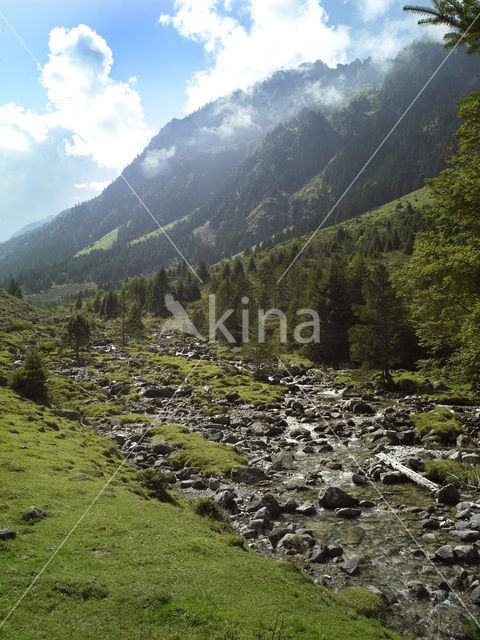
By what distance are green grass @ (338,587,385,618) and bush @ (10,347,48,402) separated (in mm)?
31456

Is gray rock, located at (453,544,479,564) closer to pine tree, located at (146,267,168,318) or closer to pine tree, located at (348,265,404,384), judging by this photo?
pine tree, located at (348,265,404,384)

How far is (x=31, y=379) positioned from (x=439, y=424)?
35.1 m

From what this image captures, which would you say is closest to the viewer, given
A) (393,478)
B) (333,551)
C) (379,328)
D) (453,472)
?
(333,551)

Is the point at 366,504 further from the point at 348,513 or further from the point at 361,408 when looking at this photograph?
the point at 361,408

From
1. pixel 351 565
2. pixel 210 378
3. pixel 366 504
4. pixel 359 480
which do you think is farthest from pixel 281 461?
pixel 210 378

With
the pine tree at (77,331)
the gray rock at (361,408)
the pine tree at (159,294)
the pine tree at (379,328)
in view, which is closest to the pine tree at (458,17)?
the gray rock at (361,408)

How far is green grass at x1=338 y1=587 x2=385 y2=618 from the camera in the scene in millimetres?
10039

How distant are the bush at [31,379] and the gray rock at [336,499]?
A: 91.3 feet

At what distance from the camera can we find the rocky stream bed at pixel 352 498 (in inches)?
450

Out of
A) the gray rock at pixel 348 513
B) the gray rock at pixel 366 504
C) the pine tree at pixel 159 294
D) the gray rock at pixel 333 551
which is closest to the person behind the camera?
the gray rock at pixel 333 551

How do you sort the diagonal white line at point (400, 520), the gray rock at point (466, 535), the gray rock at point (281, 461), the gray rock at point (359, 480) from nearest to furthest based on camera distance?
the diagonal white line at point (400, 520), the gray rock at point (466, 535), the gray rock at point (359, 480), the gray rock at point (281, 461)

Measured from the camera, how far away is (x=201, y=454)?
79.6ft

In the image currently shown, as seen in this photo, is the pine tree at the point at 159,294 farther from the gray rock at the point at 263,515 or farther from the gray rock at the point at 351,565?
the gray rock at the point at 351,565

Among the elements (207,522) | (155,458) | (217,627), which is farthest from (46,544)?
(155,458)
